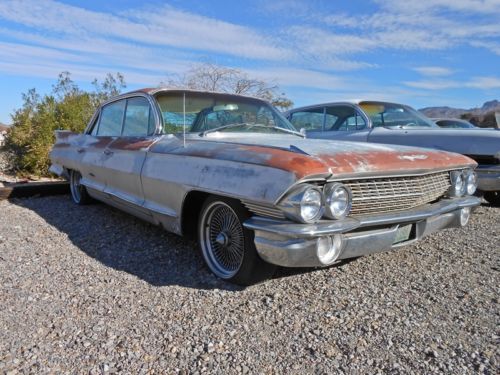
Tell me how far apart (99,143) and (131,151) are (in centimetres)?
112

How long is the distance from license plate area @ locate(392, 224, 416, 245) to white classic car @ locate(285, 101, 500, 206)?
2.60 meters

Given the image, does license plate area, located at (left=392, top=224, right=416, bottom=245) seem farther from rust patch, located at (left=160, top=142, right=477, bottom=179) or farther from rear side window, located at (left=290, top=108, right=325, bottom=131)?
rear side window, located at (left=290, top=108, right=325, bottom=131)

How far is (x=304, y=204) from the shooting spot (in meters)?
2.64

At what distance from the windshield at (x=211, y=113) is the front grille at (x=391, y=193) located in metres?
1.61

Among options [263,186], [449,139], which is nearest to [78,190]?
[263,186]

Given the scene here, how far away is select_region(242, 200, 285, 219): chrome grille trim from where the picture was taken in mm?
2695

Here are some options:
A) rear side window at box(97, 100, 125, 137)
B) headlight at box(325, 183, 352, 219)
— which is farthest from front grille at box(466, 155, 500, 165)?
rear side window at box(97, 100, 125, 137)

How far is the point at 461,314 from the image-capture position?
8.97ft

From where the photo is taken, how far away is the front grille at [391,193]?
2.90 metres

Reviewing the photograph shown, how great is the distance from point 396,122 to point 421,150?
354 cm

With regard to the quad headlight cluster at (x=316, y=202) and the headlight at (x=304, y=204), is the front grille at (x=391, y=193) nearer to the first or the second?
the quad headlight cluster at (x=316, y=202)

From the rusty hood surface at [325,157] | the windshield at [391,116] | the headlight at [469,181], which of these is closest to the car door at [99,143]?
the rusty hood surface at [325,157]

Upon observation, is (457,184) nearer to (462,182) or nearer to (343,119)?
(462,182)

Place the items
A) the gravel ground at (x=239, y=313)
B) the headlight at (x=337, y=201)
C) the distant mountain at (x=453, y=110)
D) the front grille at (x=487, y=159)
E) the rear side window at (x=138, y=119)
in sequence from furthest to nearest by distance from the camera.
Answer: the distant mountain at (x=453, y=110)
the front grille at (x=487, y=159)
the rear side window at (x=138, y=119)
the headlight at (x=337, y=201)
the gravel ground at (x=239, y=313)
